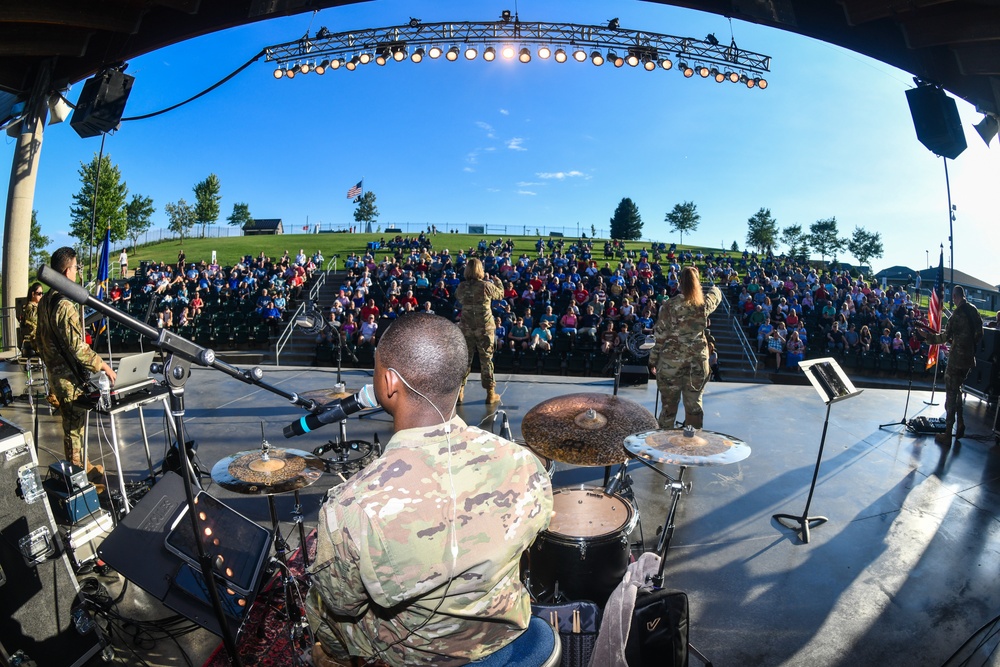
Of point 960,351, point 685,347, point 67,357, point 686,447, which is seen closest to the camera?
point 686,447

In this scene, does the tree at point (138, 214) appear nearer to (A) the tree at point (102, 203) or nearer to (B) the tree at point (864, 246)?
(A) the tree at point (102, 203)

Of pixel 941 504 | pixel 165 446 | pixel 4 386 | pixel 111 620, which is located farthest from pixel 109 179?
pixel 941 504

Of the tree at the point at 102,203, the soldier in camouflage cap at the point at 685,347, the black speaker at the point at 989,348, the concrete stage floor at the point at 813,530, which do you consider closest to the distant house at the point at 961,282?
the black speaker at the point at 989,348

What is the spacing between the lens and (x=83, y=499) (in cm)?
357

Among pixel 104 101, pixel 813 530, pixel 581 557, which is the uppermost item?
pixel 104 101

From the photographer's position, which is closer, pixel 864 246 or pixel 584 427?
pixel 584 427

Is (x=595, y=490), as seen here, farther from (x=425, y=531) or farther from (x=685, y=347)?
(x=685, y=347)

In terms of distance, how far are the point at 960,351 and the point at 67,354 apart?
1018cm

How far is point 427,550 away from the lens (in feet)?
4.42

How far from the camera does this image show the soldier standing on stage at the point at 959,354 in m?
6.71

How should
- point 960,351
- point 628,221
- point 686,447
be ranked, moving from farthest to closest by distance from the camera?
point 628,221
point 960,351
point 686,447

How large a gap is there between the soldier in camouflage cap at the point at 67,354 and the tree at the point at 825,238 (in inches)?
2707

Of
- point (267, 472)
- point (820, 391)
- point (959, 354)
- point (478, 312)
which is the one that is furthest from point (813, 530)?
point (478, 312)

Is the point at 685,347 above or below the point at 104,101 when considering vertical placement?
below
